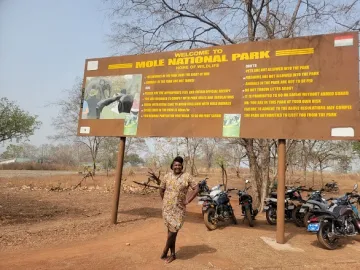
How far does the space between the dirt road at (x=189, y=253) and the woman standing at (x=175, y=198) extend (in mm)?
542

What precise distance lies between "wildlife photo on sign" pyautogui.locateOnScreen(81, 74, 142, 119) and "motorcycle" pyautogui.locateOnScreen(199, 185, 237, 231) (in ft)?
9.57

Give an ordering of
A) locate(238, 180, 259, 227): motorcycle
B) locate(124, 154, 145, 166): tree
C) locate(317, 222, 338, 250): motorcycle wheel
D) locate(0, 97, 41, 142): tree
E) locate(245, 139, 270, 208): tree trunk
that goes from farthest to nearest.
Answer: locate(124, 154, 145, 166): tree, locate(0, 97, 41, 142): tree, locate(245, 139, 270, 208): tree trunk, locate(238, 180, 259, 227): motorcycle, locate(317, 222, 338, 250): motorcycle wheel

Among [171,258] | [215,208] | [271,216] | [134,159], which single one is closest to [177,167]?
[171,258]

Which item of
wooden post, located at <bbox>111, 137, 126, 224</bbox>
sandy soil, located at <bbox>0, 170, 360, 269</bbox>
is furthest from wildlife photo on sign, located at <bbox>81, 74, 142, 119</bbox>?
sandy soil, located at <bbox>0, 170, 360, 269</bbox>

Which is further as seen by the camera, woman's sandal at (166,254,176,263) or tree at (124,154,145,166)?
tree at (124,154,145,166)

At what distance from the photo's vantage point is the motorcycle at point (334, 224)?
239 inches

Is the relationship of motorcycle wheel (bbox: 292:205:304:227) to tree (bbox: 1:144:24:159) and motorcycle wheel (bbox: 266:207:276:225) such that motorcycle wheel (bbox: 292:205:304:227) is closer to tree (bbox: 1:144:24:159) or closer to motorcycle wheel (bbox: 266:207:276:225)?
motorcycle wheel (bbox: 266:207:276:225)

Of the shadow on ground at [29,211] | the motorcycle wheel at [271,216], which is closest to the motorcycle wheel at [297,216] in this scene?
the motorcycle wheel at [271,216]

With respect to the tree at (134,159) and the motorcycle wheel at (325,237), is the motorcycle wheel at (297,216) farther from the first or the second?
the tree at (134,159)

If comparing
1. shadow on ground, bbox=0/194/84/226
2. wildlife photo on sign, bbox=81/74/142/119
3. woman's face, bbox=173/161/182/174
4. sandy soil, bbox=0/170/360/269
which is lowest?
shadow on ground, bbox=0/194/84/226

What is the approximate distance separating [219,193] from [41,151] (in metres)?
113

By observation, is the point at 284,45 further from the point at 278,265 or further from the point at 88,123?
the point at 88,123

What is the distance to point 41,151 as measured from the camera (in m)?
108

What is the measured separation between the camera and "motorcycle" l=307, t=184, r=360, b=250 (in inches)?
239
